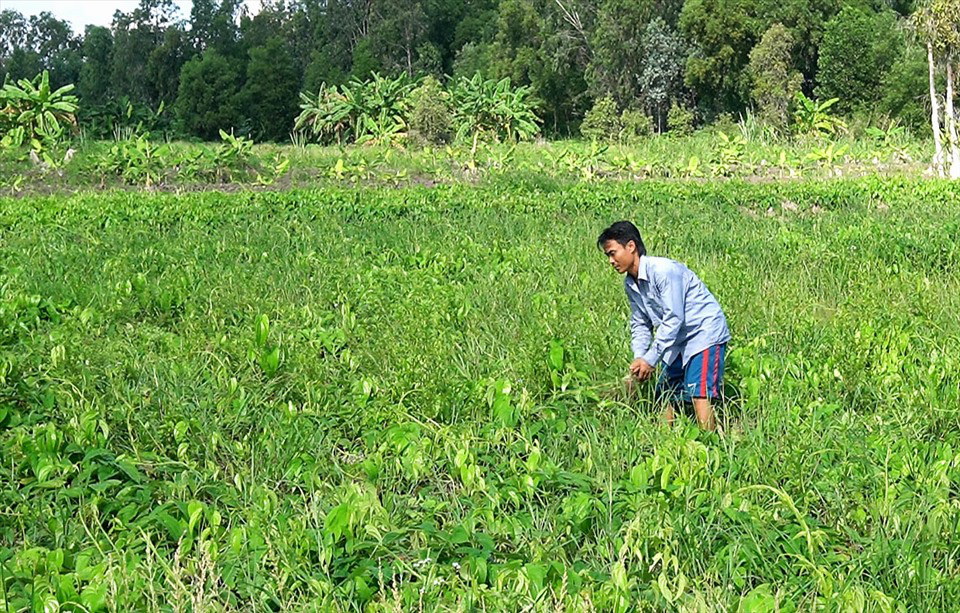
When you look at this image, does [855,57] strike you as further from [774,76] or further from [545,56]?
[545,56]

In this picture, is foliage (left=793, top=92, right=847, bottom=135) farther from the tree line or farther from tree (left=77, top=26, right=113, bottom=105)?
tree (left=77, top=26, right=113, bottom=105)

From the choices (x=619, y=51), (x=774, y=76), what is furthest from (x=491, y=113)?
(x=619, y=51)

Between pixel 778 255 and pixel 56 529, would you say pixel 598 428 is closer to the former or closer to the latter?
pixel 56 529

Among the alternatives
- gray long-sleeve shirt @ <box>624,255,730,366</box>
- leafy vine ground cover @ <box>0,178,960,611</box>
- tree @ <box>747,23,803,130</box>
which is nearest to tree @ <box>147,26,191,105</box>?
tree @ <box>747,23,803,130</box>

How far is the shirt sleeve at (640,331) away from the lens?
189 inches

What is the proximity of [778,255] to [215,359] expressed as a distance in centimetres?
504

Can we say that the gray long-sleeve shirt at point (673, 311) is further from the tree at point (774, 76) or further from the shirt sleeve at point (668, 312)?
the tree at point (774, 76)

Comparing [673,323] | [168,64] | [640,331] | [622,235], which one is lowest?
[640,331]

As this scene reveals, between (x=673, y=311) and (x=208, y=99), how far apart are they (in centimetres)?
3673

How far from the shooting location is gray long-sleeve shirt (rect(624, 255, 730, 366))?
177 inches

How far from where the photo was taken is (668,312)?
4504 mm

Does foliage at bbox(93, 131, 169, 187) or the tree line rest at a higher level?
the tree line

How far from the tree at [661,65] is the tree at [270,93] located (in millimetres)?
16139

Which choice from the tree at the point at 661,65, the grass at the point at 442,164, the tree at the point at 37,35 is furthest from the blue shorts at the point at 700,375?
the tree at the point at 37,35
